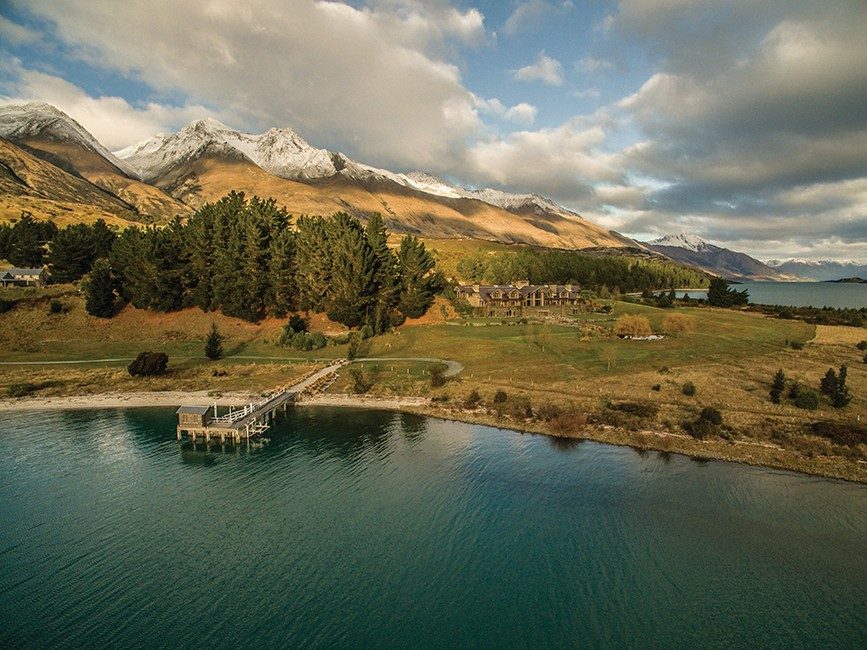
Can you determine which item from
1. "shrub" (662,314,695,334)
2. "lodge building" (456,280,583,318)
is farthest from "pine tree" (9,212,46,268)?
"shrub" (662,314,695,334)

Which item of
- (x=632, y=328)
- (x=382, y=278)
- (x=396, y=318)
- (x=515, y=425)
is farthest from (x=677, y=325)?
(x=382, y=278)

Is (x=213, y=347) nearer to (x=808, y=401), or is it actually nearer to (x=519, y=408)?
(x=519, y=408)

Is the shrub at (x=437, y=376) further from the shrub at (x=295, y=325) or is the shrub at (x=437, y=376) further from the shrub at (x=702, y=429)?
the shrub at (x=295, y=325)

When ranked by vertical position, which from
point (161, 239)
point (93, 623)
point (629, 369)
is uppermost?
point (161, 239)

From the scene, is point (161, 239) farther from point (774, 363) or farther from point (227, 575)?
point (774, 363)

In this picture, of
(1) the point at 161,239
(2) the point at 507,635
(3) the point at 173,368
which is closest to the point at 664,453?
(2) the point at 507,635
